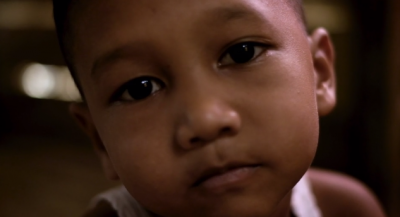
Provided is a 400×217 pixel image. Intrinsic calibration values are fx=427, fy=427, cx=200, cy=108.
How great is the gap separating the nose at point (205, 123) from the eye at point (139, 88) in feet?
0.22

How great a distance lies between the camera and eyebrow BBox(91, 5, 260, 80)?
0.49 meters

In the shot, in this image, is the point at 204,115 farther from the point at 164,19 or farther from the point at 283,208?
the point at 283,208

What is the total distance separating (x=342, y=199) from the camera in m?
0.90

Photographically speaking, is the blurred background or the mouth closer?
the mouth

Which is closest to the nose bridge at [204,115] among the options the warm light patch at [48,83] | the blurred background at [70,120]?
the blurred background at [70,120]

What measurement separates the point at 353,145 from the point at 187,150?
124 centimetres

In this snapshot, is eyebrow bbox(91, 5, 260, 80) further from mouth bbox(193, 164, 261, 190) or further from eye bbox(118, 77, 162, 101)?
mouth bbox(193, 164, 261, 190)

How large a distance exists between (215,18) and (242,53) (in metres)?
0.06

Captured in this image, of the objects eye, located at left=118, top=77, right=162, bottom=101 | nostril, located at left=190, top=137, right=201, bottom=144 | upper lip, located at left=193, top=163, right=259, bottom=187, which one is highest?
eye, located at left=118, top=77, right=162, bottom=101

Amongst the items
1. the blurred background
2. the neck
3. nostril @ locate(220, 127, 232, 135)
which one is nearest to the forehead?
nostril @ locate(220, 127, 232, 135)

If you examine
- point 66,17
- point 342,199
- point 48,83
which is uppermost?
point 48,83

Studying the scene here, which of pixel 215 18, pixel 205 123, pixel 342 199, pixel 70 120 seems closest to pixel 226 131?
pixel 205 123

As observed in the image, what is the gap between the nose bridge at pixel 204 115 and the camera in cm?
46

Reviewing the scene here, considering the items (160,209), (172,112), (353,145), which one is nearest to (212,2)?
(172,112)
